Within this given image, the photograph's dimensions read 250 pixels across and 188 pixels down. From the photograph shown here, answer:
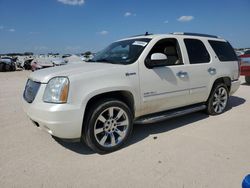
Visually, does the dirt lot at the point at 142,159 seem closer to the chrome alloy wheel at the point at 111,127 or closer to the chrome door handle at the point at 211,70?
the chrome alloy wheel at the point at 111,127

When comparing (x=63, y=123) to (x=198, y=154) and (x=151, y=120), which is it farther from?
(x=198, y=154)

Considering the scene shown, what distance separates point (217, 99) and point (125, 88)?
2855 millimetres

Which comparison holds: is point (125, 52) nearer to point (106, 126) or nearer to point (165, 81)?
point (165, 81)

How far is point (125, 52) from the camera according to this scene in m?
3.98

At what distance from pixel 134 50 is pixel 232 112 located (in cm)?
326

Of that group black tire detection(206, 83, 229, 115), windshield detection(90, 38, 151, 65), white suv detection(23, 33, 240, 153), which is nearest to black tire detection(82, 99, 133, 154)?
white suv detection(23, 33, 240, 153)

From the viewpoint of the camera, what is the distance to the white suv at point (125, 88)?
2930 mm

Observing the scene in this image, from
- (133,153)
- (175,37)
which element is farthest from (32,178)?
(175,37)

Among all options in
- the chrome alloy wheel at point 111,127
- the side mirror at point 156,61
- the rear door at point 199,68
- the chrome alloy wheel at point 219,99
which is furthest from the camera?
the chrome alloy wheel at point 219,99

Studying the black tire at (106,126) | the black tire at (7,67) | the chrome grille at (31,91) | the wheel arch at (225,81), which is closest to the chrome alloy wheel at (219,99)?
the wheel arch at (225,81)

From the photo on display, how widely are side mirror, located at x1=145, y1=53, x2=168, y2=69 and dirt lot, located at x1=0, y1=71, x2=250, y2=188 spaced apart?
132 cm

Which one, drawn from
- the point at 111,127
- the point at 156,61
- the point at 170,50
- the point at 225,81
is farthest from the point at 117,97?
the point at 225,81

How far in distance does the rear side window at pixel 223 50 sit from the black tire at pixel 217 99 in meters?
0.68

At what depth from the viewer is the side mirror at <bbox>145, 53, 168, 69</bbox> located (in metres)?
3.49
